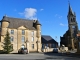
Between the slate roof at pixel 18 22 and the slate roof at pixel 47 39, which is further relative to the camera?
the slate roof at pixel 47 39

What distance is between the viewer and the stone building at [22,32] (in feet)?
190

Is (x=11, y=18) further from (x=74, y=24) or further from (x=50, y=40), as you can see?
(x=74, y=24)

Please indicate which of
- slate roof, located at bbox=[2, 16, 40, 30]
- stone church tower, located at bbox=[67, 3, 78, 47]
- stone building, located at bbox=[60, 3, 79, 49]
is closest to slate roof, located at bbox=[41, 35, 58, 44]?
stone building, located at bbox=[60, 3, 79, 49]

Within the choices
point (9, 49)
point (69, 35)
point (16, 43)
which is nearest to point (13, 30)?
point (16, 43)

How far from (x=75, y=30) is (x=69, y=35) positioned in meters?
4.44

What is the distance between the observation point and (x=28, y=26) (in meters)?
63.2

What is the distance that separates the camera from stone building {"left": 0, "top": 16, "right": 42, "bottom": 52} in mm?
57812

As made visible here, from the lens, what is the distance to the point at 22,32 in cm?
6034

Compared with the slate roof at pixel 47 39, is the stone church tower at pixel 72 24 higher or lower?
higher

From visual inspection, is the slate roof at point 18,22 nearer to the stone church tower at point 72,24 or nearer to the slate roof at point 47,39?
the slate roof at point 47,39

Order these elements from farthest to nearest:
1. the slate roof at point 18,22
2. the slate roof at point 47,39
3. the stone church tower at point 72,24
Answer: the stone church tower at point 72,24 → the slate roof at point 47,39 → the slate roof at point 18,22

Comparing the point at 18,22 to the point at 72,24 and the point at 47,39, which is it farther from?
the point at 72,24

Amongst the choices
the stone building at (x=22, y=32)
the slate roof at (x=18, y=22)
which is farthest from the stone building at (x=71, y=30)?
the slate roof at (x=18, y=22)

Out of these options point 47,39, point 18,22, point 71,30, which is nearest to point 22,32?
point 18,22
